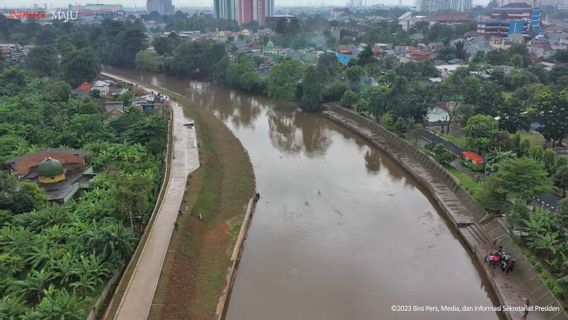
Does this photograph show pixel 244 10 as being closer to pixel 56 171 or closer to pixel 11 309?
pixel 56 171

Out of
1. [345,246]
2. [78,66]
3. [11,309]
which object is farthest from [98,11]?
[11,309]

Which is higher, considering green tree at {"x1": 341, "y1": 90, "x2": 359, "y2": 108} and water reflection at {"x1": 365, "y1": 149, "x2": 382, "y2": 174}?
green tree at {"x1": 341, "y1": 90, "x2": 359, "y2": 108}

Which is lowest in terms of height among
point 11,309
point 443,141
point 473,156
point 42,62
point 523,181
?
point 11,309

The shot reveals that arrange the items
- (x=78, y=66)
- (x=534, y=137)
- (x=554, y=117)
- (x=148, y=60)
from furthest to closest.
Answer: (x=148, y=60), (x=78, y=66), (x=534, y=137), (x=554, y=117)

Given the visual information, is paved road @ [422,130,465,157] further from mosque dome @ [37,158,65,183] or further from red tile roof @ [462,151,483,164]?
→ mosque dome @ [37,158,65,183]

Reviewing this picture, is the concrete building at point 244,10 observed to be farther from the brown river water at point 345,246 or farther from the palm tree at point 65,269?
the palm tree at point 65,269

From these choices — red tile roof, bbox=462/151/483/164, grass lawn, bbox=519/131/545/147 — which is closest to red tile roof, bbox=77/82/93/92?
red tile roof, bbox=462/151/483/164

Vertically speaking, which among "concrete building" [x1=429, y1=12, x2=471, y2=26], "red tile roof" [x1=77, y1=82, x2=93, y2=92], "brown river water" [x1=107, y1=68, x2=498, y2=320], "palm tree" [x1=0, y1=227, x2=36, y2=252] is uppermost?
"concrete building" [x1=429, y1=12, x2=471, y2=26]
